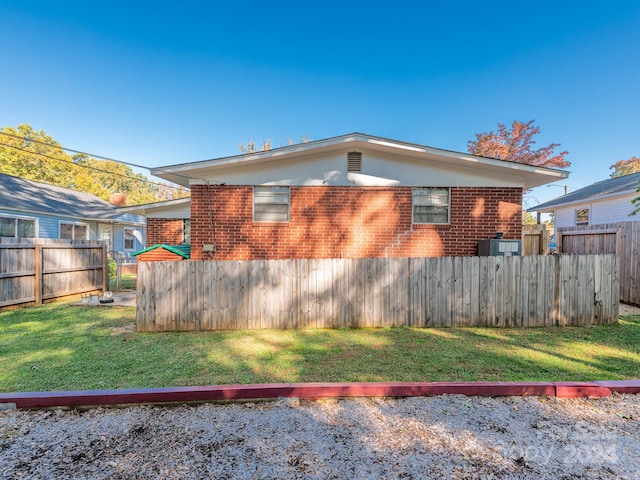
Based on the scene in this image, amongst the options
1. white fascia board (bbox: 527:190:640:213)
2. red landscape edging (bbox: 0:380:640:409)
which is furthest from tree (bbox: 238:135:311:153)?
red landscape edging (bbox: 0:380:640:409)

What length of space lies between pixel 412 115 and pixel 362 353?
22023 mm

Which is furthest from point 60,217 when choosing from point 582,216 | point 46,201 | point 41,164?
point 582,216

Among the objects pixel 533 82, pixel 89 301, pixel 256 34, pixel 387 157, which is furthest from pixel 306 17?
pixel 89 301

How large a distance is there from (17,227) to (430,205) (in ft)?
62.3

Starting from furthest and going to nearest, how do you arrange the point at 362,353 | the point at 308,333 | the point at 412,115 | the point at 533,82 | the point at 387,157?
the point at 412,115
the point at 533,82
the point at 387,157
the point at 308,333
the point at 362,353

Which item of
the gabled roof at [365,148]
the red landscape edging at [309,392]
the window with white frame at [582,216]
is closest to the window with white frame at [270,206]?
the gabled roof at [365,148]

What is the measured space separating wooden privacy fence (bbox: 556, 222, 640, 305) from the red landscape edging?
5.91 m

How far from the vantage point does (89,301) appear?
26.6 feet

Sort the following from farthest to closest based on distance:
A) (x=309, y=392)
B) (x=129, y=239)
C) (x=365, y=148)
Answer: (x=129, y=239)
(x=365, y=148)
(x=309, y=392)

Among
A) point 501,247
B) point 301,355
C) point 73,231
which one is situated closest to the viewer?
point 301,355

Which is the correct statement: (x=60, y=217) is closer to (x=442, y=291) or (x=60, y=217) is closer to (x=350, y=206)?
(x=350, y=206)

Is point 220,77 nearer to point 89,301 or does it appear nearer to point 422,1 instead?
point 422,1

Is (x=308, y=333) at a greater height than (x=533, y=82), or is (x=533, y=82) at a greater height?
(x=533, y=82)

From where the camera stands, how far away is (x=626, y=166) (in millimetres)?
35312
